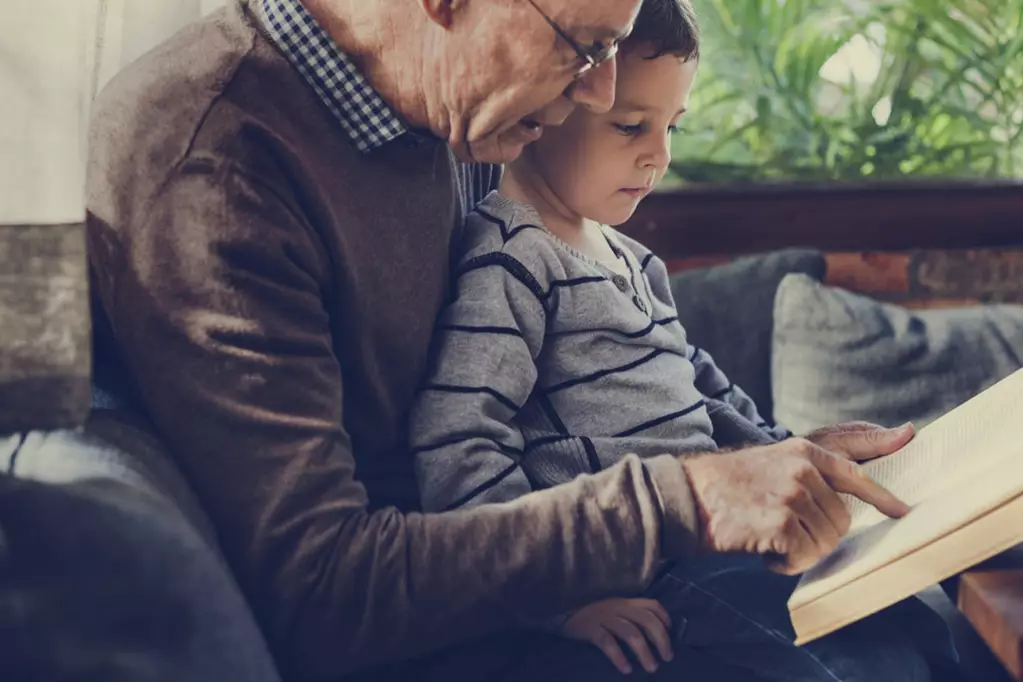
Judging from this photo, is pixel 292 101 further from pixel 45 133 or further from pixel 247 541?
pixel 247 541

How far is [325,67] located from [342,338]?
0.24 metres

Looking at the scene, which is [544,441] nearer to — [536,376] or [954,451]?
[536,376]

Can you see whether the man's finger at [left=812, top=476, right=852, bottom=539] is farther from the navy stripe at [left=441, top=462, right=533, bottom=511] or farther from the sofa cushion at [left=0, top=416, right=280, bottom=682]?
the sofa cushion at [left=0, top=416, right=280, bottom=682]

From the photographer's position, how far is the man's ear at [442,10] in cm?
97

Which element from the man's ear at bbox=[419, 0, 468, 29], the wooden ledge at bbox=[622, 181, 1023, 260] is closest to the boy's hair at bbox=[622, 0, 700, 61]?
the man's ear at bbox=[419, 0, 468, 29]

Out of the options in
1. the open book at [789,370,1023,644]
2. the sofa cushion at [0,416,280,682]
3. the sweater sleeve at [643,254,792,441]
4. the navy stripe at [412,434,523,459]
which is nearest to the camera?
the sofa cushion at [0,416,280,682]

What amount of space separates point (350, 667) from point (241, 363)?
0.27 meters

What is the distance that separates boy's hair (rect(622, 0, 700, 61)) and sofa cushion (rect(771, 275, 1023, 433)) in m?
0.88

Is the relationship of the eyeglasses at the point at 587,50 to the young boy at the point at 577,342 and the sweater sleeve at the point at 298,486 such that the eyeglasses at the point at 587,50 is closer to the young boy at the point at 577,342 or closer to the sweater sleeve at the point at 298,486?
the young boy at the point at 577,342

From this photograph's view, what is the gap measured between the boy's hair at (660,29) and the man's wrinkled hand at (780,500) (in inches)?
18.2

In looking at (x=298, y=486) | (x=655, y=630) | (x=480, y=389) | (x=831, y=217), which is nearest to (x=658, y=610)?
(x=655, y=630)

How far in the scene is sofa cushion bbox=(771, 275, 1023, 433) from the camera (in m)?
1.89

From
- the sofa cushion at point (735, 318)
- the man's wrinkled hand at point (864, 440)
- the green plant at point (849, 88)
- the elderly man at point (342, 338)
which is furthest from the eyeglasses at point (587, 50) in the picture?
the green plant at point (849, 88)

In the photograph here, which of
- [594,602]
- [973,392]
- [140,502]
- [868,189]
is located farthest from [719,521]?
[868,189]
